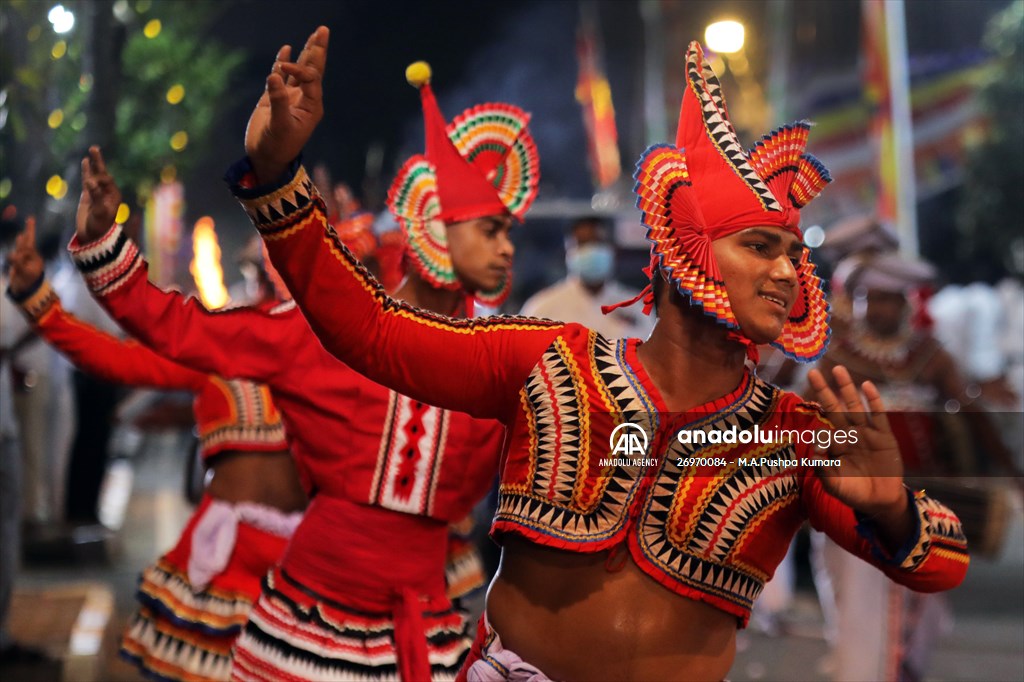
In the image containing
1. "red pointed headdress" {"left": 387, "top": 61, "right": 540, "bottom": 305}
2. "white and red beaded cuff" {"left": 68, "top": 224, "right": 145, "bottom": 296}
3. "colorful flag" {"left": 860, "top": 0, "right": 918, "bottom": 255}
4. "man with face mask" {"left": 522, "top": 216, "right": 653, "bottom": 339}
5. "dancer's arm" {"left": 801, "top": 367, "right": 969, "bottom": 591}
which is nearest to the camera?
"dancer's arm" {"left": 801, "top": 367, "right": 969, "bottom": 591}

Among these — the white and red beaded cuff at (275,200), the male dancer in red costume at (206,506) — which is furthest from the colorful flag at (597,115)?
the white and red beaded cuff at (275,200)

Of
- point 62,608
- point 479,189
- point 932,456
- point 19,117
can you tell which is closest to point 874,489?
point 479,189

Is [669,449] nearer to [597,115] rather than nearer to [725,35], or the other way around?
[725,35]

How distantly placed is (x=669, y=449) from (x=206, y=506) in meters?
2.72

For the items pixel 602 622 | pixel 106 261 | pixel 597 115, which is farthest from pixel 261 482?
pixel 597 115

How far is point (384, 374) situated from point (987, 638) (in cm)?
493

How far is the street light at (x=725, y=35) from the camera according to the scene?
647 centimetres

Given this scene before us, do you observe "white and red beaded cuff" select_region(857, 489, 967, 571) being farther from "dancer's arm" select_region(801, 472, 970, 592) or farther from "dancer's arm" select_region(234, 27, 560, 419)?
"dancer's arm" select_region(234, 27, 560, 419)

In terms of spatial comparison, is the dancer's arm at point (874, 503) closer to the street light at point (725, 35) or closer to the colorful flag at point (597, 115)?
the street light at point (725, 35)

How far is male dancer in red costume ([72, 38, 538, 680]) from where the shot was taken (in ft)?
11.6

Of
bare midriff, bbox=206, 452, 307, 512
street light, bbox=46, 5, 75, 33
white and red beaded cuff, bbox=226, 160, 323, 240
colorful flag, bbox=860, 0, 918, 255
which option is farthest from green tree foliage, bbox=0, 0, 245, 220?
colorful flag, bbox=860, 0, 918, 255

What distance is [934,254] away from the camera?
56.5 ft

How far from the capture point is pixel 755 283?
8.53ft

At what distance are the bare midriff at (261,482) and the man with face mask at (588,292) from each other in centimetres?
304
